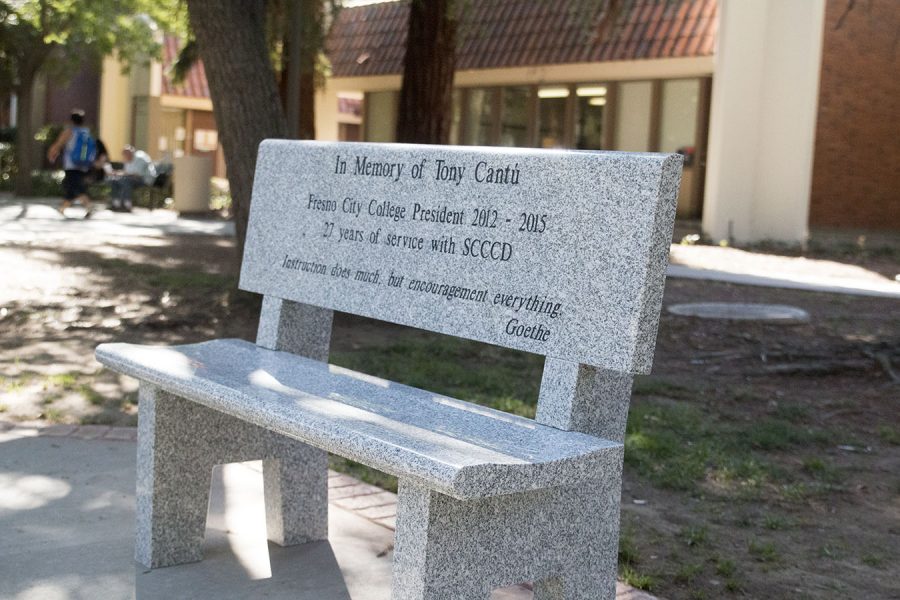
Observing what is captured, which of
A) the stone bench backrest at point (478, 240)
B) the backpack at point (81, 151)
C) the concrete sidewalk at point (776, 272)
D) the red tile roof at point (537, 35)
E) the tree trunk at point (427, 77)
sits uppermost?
the red tile roof at point (537, 35)

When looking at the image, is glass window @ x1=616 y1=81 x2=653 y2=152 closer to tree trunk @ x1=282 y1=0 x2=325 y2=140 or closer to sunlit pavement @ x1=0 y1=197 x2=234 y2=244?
tree trunk @ x1=282 y1=0 x2=325 y2=140

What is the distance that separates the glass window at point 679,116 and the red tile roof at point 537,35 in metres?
1.83

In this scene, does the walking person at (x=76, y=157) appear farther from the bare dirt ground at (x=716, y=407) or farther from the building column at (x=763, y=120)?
the building column at (x=763, y=120)

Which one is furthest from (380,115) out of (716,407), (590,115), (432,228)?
(432,228)

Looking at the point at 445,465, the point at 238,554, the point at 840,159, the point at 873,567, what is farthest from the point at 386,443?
the point at 840,159

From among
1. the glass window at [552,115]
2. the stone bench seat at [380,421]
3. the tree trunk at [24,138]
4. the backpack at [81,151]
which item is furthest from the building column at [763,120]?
the tree trunk at [24,138]

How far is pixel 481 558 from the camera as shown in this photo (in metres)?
3.26

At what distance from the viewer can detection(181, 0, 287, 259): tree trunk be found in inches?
353

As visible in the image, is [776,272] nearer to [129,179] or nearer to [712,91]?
[712,91]

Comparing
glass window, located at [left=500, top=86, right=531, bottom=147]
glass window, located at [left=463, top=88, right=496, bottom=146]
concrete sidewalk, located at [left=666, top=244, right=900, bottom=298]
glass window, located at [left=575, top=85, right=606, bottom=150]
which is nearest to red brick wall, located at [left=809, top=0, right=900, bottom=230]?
concrete sidewalk, located at [left=666, top=244, right=900, bottom=298]

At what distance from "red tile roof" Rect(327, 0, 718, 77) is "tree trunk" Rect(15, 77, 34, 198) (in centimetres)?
706

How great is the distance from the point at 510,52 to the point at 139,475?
1900cm

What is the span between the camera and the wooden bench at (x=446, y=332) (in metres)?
3.23

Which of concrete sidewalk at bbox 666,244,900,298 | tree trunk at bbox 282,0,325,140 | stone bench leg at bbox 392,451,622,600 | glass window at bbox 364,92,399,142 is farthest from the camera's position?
glass window at bbox 364,92,399,142
